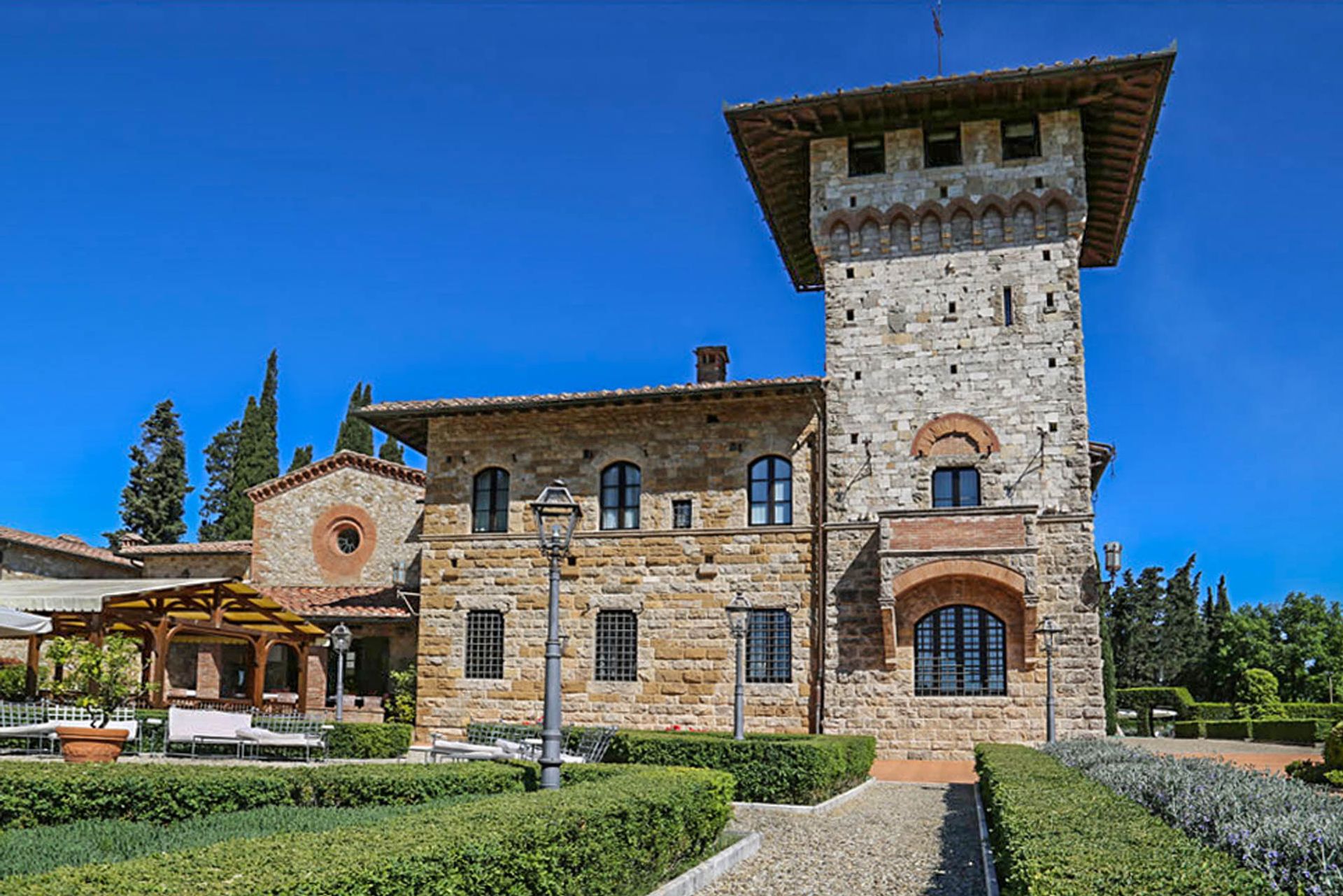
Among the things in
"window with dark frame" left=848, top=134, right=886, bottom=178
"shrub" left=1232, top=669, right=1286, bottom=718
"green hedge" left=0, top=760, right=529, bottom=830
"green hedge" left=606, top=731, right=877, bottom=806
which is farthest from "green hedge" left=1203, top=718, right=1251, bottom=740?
"green hedge" left=0, top=760, right=529, bottom=830

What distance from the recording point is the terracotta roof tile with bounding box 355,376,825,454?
23062mm

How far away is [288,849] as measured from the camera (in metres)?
5.80

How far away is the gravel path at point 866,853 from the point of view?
9305 millimetres

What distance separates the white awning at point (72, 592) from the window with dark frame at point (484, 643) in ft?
17.3

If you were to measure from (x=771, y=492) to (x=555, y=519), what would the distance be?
44.4 feet

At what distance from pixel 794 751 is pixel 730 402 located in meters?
10.8

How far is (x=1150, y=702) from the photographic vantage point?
120ft

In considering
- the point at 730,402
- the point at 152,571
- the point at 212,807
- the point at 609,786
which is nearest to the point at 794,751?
the point at 609,786

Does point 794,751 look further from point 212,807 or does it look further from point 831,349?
point 831,349

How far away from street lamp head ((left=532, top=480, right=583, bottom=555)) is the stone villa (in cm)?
1206

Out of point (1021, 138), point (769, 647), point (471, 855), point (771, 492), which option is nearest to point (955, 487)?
point (771, 492)

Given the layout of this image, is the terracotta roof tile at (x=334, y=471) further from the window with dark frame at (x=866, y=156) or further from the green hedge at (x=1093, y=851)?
the green hedge at (x=1093, y=851)

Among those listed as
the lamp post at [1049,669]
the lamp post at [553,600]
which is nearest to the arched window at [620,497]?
the lamp post at [1049,669]

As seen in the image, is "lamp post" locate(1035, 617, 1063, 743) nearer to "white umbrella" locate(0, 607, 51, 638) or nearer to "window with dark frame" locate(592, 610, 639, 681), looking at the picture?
"window with dark frame" locate(592, 610, 639, 681)
